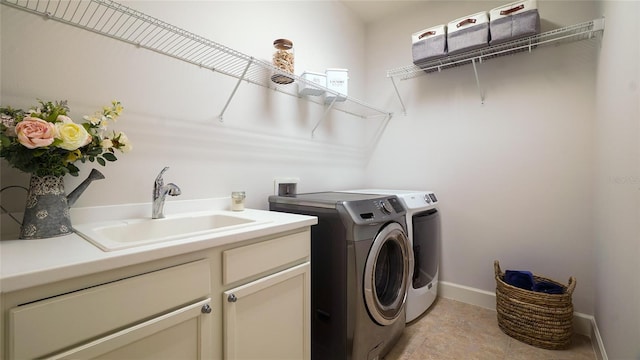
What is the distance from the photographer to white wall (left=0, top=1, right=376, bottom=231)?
104cm

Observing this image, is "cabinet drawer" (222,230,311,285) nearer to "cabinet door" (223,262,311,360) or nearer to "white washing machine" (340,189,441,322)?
"cabinet door" (223,262,311,360)

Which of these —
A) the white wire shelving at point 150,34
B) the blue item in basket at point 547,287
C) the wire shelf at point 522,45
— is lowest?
the blue item in basket at point 547,287

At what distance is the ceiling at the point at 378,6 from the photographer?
2.54 m

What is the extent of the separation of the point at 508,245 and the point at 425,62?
1596mm

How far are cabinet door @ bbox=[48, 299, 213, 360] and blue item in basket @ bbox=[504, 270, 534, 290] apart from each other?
78.9 inches

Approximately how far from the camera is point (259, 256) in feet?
3.49

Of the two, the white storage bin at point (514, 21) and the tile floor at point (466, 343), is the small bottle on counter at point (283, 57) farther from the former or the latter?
the tile floor at point (466, 343)

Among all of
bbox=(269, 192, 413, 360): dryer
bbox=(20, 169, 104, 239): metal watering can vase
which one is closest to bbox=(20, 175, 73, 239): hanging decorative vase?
bbox=(20, 169, 104, 239): metal watering can vase

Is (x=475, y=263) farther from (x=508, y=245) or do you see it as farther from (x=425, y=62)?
(x=425, y=62)

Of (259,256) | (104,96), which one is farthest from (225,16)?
(259,256)

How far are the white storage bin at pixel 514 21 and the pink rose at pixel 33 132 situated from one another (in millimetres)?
2456

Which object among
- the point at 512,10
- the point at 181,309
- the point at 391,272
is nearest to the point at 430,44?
the point at 512,10

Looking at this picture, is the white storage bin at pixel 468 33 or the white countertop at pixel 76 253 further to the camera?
the white storage bin at pixel 468 33

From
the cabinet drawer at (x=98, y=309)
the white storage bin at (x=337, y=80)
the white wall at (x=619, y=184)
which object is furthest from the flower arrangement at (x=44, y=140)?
the white wall at (x=619, y=184)
